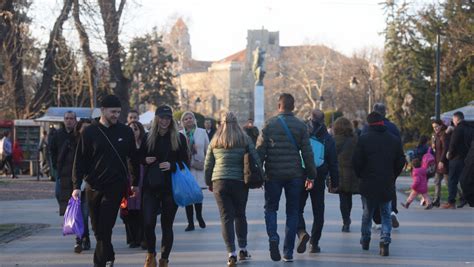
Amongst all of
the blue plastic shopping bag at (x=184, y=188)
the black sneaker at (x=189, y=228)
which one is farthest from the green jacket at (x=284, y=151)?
the black sneaker at (x=189, y=228)

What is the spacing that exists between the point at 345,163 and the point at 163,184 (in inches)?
188

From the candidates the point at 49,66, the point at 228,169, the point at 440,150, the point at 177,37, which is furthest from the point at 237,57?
the point at 228,169

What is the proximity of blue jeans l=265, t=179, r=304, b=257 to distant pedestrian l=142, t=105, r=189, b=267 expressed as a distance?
1346 mm

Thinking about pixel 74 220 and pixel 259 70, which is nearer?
pixel 74 220

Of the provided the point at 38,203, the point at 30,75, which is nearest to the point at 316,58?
the point at 30,75

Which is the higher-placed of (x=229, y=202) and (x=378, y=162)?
(x=378, y=162)

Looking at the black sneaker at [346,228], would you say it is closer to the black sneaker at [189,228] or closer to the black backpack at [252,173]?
the black sneaker at [189,228]

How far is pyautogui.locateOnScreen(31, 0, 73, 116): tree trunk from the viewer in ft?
118

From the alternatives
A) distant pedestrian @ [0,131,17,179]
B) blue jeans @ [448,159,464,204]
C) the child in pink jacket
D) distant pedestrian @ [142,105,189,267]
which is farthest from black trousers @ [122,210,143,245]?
distant pedestrian @ [0,131,17,179]

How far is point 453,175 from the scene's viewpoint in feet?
64.5

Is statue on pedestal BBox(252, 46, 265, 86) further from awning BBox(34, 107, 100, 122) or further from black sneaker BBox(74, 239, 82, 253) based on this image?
black sneaker BBox(74, 239, 82, 253)

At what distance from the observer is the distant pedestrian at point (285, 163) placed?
1151 centimetres

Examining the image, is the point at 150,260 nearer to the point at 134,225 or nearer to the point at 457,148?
the point at 134,225

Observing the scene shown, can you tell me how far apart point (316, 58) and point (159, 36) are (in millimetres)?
27211
